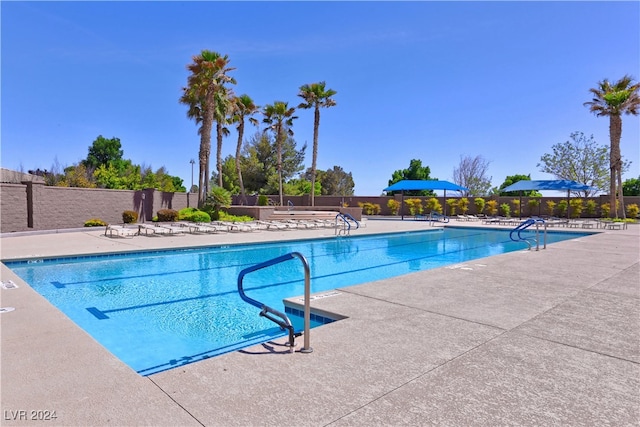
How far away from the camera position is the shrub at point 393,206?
30.5 meters

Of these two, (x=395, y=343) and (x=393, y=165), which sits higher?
(x=393, y=165)

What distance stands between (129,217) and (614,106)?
1074 inches

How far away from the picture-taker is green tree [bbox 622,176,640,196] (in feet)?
122

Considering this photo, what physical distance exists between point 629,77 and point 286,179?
29007 millimetres

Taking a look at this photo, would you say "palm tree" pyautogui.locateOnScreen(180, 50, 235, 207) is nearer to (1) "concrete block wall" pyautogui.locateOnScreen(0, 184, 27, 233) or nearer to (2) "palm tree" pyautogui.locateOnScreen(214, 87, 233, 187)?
(2) "palm tree" pyautogui.locateOnScreen(214, 87, 233, 187)

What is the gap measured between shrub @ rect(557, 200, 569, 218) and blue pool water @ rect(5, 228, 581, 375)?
15668mm

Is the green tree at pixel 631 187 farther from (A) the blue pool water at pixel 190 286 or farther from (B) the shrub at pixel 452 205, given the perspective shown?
(A) the blue pool water at pixel 190 286

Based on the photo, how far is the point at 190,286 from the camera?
24.7 feet

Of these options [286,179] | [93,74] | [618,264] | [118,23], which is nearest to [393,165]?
[286,179]

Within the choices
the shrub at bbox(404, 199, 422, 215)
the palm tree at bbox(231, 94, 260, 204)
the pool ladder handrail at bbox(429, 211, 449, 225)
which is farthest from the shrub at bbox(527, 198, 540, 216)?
the palm tree at bbox(231, 94, 260, 204)

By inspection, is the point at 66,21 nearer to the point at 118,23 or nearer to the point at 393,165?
the point at 118,23

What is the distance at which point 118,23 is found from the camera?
1506 cm

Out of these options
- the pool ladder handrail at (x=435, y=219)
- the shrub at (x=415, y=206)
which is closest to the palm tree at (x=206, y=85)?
the pool ladder handrail at (x=435, y=219)

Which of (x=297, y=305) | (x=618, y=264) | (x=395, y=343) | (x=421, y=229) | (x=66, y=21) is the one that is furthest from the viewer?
(x=421, y=229)
